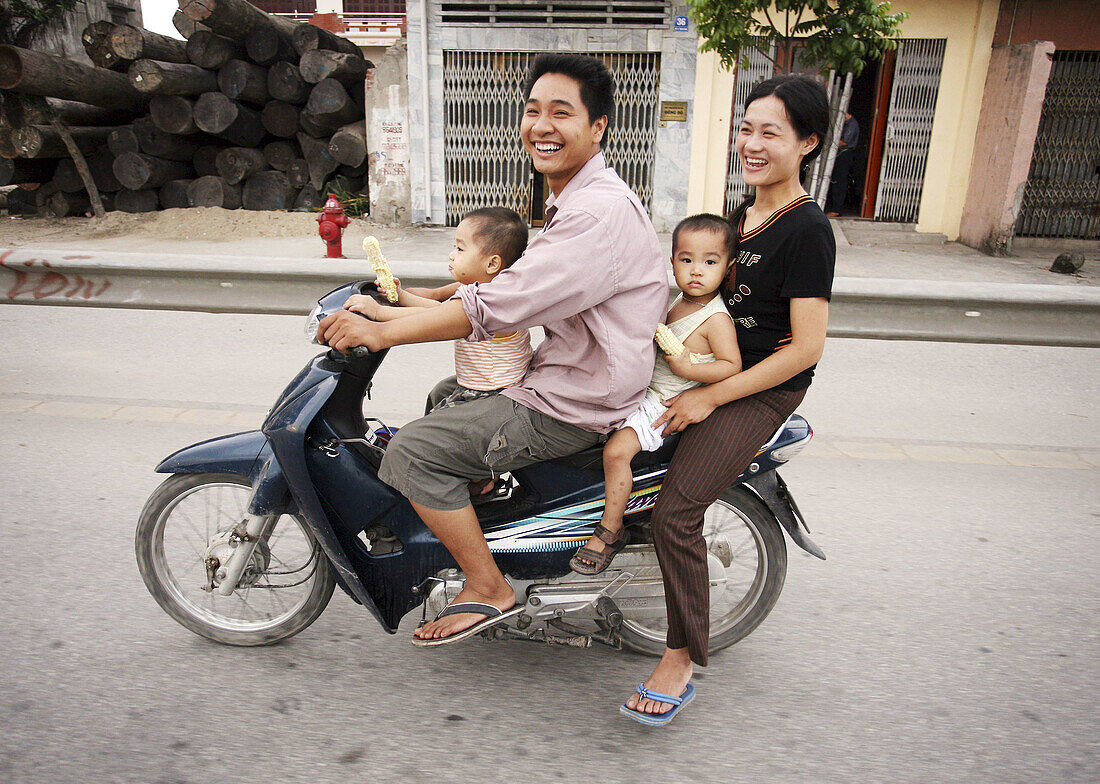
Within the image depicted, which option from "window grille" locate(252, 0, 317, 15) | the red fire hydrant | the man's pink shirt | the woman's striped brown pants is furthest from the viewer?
"window grille" locate(252, 0, 317, 15)

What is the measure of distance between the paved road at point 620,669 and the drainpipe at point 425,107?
25.8ft

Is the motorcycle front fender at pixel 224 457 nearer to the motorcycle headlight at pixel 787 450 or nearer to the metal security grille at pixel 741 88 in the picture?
the motorcycle headlight at pixel 787 450

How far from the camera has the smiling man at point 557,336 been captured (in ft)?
6.70

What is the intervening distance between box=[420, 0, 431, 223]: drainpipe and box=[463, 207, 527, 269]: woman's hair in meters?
9.64

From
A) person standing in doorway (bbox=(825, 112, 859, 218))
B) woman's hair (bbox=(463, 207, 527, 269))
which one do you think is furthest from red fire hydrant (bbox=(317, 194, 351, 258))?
person standing in doorway (bbox=(825, 112, 859, 218))

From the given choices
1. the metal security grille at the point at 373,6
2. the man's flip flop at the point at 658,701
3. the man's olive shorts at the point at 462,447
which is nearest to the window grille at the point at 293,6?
the metal security grille at the point at 373,6

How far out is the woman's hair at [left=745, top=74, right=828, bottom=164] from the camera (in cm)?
216

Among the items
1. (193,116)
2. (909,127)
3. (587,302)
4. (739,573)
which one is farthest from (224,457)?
(909,127)

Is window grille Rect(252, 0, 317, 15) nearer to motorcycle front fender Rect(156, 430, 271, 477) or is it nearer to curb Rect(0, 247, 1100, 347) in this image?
curb Rect(0, 247, 1100, 347)

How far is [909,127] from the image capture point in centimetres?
1175

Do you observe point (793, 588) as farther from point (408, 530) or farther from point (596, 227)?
point (596, 227)

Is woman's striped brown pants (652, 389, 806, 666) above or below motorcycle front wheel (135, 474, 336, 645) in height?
above

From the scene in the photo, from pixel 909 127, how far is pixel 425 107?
713 cm

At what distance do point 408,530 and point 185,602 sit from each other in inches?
33.9
